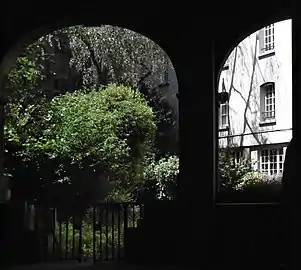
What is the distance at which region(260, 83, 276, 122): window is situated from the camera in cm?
Answer: 2183

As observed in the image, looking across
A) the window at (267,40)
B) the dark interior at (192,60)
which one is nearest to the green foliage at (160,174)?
the window at (267,40)

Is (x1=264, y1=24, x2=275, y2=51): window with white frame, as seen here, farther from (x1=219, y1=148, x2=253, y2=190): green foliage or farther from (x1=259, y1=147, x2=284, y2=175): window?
(x1=219, y1=148, x2=253, y2=190): green foliage

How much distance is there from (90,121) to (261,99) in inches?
257

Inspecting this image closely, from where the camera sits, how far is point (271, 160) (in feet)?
71.6

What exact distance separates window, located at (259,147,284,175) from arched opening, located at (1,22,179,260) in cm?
310

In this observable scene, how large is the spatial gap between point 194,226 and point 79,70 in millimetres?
13150

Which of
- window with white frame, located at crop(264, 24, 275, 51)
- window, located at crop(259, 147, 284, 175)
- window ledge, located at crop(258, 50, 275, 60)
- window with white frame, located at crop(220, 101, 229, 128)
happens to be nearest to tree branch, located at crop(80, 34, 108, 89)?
window with white frame, located at crop(220, 101, 229, 128)

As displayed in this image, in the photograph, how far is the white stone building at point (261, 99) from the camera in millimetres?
21016

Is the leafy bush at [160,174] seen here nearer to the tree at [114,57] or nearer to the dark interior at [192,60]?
the tree at [114,57]

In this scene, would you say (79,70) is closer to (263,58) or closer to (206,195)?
(263,58)

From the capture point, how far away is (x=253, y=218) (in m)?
8.95

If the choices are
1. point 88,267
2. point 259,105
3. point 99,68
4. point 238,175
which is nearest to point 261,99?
point 259,105

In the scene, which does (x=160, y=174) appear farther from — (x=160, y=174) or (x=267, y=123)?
(x=267, y=123)

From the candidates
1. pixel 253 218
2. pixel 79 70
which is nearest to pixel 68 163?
pixel 79 70
